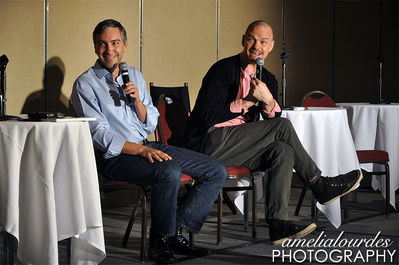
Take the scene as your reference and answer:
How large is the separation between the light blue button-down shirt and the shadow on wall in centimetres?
140

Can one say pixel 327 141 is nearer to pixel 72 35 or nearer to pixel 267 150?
pixel 267 150

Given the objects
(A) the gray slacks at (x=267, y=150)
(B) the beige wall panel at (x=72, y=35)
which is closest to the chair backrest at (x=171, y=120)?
(A) the gray slacks at (x=267, y=150)

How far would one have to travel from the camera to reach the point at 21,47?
4.57 m

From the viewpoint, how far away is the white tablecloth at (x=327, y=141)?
13.5 ft

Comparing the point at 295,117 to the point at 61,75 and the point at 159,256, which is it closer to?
the point at 159,256

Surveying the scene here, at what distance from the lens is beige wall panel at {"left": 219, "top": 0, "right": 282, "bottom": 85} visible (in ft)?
18.7

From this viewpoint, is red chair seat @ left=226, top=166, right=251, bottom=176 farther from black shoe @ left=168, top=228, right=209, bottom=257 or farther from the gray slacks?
black shoe @ left=168, top=228, right=209, bottom=257

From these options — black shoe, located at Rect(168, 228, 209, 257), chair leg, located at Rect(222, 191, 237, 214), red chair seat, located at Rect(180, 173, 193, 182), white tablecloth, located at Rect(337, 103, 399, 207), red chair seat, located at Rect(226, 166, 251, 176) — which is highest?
white tablecloth, located at Rect(337, 103, 399, 207)

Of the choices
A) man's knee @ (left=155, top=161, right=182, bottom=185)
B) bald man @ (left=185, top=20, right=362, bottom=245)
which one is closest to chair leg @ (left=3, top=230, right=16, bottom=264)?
man's knee @ (left=155, top=161, right=182, bottom=185)

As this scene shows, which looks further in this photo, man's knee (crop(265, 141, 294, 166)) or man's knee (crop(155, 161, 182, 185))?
man's knee (crop(265, 141, 294, 166))

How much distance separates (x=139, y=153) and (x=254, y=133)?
2.42 feet

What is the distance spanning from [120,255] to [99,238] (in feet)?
1.65

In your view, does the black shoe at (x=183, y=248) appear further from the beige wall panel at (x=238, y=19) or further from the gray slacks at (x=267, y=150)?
the beige wall panel at (x=238, y=19)

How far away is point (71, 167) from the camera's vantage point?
2.89 metres
